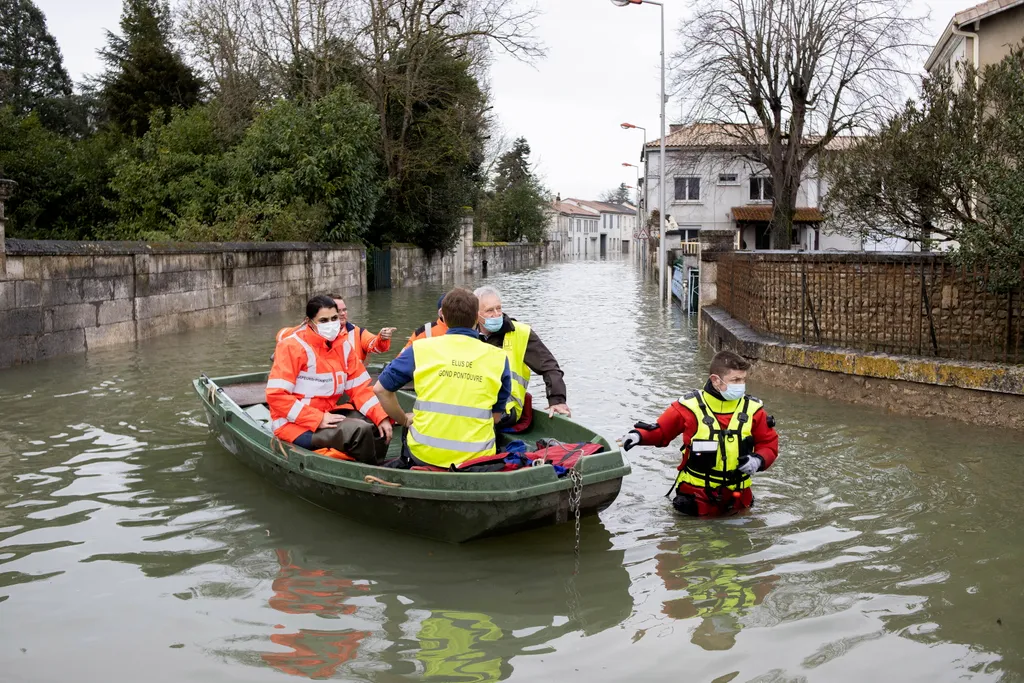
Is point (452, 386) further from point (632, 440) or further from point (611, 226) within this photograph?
point (611, 226)

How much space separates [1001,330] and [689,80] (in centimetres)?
2812

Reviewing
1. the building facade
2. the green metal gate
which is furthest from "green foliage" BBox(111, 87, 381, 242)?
the building facade

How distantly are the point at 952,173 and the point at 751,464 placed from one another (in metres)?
6.90

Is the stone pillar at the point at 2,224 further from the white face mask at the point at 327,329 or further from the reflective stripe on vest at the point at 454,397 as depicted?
the reflective stripe on vest at the point at 454,397

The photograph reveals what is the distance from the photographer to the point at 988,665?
478cm

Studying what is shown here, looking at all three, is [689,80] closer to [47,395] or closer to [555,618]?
[47,395]

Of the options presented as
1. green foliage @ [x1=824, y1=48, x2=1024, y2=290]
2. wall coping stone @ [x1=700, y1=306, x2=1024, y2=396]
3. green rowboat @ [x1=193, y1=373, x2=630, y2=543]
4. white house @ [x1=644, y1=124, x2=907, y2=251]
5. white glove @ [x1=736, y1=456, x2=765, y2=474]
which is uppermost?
white house @ [x1=644, y1=124, x2=907, y2=251]

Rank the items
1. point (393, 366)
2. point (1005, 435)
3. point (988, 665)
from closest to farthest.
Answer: point (988, 665) < point (393, 366) < point (1005, 435)

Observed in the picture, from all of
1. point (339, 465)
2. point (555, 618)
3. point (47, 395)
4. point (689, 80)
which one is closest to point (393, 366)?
point (339, 465)

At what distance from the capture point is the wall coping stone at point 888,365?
33.3ft

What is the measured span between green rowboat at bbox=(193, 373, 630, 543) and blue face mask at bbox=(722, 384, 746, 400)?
788 millimetres

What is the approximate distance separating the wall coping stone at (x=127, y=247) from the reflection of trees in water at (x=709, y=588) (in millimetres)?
11167

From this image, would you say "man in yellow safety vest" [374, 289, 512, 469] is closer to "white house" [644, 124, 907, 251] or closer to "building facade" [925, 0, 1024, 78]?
"building facade" [925, 0, 1024, 78]

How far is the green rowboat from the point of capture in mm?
6133
